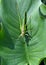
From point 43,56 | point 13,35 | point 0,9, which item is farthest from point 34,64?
point 0,9

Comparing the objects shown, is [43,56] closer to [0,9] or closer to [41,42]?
[41,42]

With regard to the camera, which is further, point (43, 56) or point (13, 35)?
point (13, 35)

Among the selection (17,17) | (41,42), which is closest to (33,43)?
(41,42)

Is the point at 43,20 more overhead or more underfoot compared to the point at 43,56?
more overhead

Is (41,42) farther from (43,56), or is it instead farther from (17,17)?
(17,17)

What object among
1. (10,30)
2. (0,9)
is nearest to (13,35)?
(10,30)

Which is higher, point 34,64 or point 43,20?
point 43,20

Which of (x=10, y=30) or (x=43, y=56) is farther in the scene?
(x=10, y=30)

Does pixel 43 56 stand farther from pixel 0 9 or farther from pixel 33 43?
pixel 0 9
